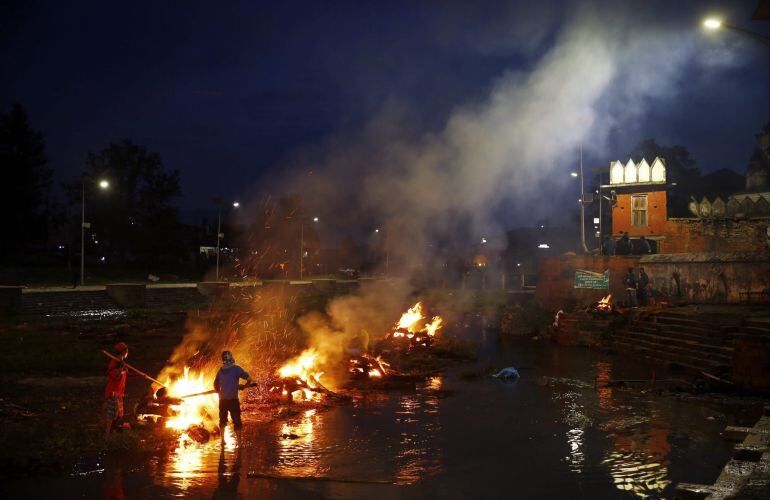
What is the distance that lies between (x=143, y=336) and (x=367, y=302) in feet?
39.6

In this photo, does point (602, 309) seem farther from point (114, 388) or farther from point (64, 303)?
point (64, 303)

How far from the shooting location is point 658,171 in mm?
39188

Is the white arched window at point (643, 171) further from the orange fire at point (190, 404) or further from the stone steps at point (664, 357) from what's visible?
the orange fire at point (190, 404)

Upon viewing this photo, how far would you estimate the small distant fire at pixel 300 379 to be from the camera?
1472 centimetres

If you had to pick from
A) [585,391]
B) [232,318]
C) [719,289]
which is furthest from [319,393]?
[719,289]

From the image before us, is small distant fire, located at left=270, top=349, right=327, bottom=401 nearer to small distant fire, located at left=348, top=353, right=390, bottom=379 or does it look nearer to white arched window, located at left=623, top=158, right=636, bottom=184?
small distant fire, located at left=348, top=353, right=390, bottom=379

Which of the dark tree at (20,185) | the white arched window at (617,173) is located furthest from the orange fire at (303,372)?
the dark tree at (20,185)

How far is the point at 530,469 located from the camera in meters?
9.55

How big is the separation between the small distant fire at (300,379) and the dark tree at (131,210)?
4900 cm

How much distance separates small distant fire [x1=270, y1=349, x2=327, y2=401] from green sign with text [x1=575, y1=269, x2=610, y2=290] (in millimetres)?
19451

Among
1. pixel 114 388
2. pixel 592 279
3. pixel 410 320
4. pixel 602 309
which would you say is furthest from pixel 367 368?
pixel 592 279

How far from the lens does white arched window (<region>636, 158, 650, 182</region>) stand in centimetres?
3950

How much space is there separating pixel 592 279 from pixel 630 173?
38.1ft

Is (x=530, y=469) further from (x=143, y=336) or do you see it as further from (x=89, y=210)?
(x=89, y=210)
